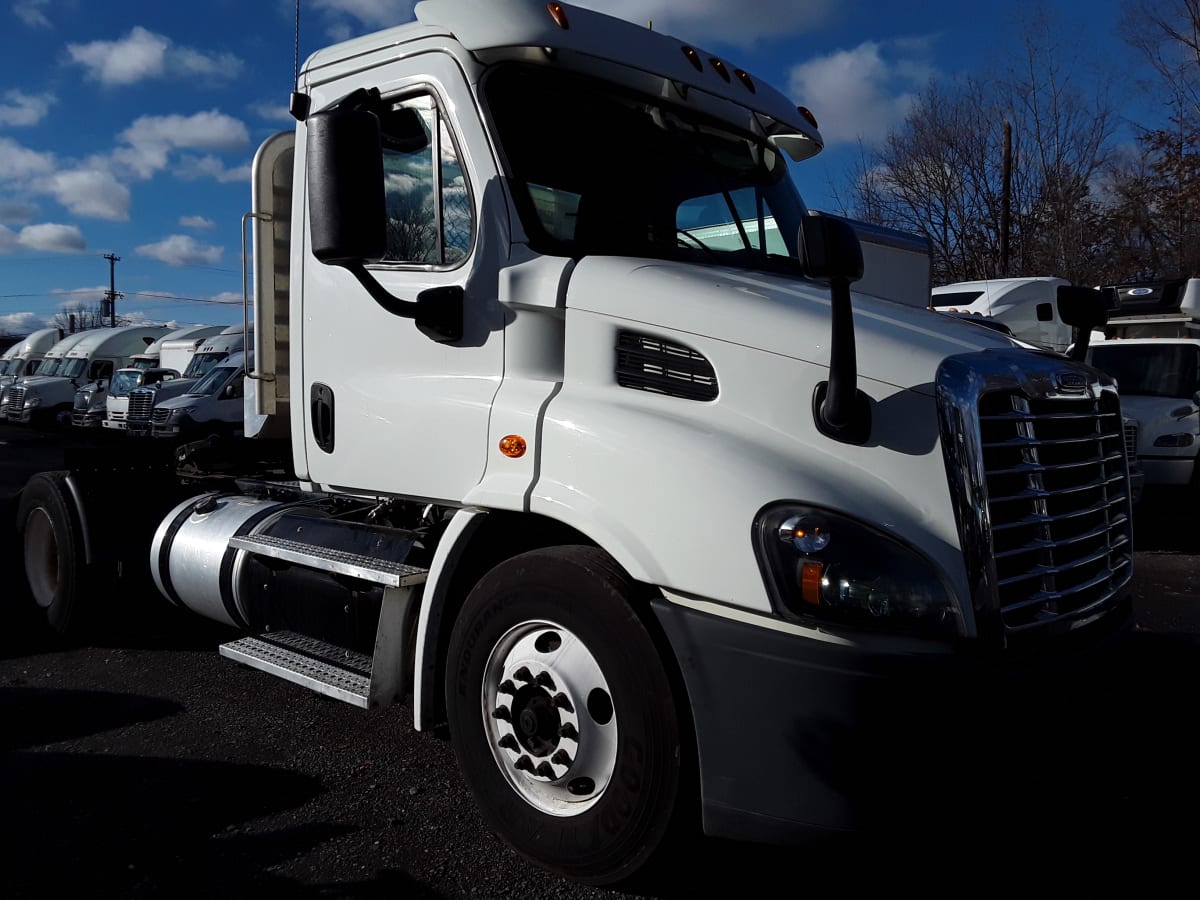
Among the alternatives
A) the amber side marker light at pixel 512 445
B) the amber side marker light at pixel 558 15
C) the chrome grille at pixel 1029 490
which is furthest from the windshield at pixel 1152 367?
the amber side marker light at pixel 512 445

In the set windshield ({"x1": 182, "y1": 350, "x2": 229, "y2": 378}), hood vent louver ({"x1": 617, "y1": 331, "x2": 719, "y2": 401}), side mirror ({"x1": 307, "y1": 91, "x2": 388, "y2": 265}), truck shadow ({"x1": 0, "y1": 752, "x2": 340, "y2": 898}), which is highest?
windshield ({"x1": 182, "y1": 350, "x2": 229, "y2": 378})

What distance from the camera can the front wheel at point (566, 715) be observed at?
2844 millimetres

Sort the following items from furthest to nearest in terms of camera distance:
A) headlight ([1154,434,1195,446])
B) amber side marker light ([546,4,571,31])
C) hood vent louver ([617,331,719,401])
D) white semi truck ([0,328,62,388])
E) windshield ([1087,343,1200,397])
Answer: white semi truck ([0,328,62,388]) → windshield ([1087,343,1200,397]) → headlight ([1154,434,1195,446]) → amber side marker light ([546,4,571,31]) → hood vent louver ([617,331,719,401])

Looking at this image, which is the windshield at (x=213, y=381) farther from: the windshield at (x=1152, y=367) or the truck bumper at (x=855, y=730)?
the truck bumper at (x=855, y=730)

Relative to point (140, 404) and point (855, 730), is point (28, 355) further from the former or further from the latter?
point (855, 730)

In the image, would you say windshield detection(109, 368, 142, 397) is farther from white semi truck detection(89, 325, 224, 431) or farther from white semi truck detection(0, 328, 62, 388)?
white semi truck detection(0, 328, 62, 388)

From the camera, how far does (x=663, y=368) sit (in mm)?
3111

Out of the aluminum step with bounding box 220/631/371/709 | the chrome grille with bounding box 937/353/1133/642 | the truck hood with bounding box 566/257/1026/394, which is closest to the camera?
the chrome grille with bounding box 937/353/1133/642

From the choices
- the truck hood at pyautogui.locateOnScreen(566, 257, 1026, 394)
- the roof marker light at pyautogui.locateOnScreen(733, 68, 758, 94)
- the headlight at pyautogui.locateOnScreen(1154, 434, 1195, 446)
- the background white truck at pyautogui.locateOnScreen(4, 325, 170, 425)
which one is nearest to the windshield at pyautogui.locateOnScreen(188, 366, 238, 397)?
the background white truck at pyautogui.locateOnScreen(4, 325, 170, 425)

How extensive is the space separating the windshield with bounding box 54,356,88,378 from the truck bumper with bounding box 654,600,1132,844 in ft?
112

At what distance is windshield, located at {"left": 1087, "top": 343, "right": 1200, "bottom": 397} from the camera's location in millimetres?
11625

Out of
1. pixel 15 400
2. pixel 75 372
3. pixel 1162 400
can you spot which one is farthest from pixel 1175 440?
pixel 75 372

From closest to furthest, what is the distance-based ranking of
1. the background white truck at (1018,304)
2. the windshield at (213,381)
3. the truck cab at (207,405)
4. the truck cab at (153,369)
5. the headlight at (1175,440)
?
the headlight at (1175,440), the background white truck at (1018,304), the truck cab at (207,405), the windshield at (213,381), the truck cab at (153,369)

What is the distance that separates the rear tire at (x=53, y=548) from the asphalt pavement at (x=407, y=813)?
1.19 m
